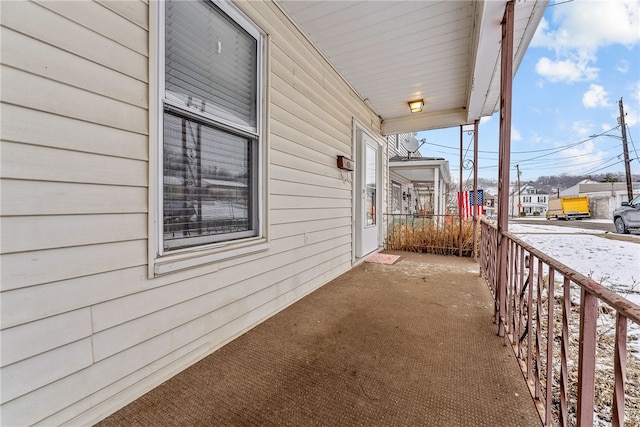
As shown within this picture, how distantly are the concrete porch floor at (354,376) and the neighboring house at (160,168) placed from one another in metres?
0.20

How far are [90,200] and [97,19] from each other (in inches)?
32.7

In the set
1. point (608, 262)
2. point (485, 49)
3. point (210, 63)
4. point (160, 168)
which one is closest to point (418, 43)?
point (485, 49)

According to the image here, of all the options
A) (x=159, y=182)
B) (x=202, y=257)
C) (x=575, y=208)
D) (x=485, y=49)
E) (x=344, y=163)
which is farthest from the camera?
(x=575, y=208)

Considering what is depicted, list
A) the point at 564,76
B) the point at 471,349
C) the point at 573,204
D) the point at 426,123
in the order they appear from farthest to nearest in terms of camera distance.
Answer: the point at 573,204 → the point at 564,76 → the point at 426,123 → the point at 471,349

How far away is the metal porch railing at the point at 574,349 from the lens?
0.72 metres

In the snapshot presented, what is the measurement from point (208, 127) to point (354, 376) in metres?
1.87

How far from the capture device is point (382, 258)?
4.93m

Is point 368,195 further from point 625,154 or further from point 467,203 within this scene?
point 625,154

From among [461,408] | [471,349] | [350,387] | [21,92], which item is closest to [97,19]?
[21,92]

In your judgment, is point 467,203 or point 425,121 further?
point 467,203

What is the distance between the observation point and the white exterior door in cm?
452

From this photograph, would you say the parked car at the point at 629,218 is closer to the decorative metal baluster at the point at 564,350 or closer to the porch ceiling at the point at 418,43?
the porch ceiling at the point at 418,43

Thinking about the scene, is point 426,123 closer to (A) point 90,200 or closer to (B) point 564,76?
(A) point 90,200

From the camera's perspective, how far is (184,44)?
5.52 feet
